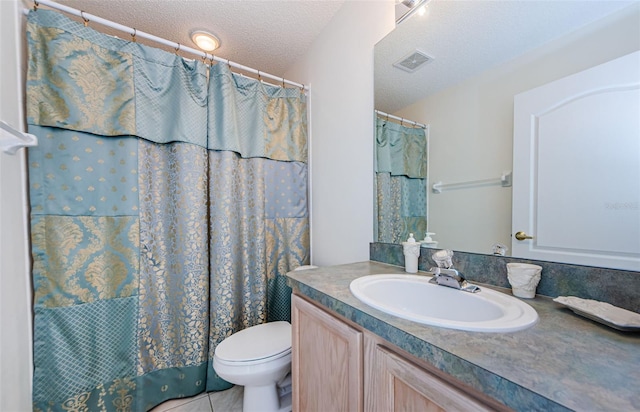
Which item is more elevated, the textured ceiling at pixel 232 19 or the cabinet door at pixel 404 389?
the textured ceiling at pixel 232 19

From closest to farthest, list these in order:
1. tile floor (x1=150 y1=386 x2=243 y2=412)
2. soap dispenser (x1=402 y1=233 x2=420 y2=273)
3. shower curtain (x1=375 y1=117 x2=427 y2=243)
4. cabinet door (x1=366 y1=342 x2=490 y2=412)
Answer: cabinet door (x1=366 y1=342 x2=490 y2=412), soap dispenser (x1=402 y1=233 x2=420 y2=273), shower curtain (x1=375 y1=117 x2=427 y2=243), tile floor (x1=150 y1=386 x2=243 y2=412)

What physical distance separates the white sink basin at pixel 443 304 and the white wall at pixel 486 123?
231 mm

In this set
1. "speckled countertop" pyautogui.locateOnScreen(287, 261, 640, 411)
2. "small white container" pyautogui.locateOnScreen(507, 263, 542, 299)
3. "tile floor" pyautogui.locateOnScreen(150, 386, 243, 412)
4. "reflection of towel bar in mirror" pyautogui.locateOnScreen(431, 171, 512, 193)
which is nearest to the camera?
"speckled countertop" pyautogui.locateOnScreen(287, 261, 640, 411)

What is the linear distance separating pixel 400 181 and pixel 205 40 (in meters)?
1.72

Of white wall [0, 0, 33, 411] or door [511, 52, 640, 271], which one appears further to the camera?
white wall [0, 0, 33, 411]

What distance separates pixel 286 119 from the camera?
1.79 meters

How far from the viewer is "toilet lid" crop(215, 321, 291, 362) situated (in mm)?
1167

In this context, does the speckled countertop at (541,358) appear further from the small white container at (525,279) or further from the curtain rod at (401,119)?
the curtain rod at (401,119)

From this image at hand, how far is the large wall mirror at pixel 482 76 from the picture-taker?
26.4 inches

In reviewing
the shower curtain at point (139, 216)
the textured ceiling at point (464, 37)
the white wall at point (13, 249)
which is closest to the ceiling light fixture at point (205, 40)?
the shower curtain at point (139, 216)

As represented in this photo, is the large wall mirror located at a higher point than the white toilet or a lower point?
higher

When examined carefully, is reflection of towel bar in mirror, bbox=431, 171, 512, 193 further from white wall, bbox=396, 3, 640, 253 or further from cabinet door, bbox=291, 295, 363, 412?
cabinet door, bbox=291, 295, 363, 412

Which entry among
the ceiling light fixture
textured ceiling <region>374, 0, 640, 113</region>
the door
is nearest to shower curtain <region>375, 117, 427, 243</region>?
textured ceiling <region>374, 0, 640, 113</region>

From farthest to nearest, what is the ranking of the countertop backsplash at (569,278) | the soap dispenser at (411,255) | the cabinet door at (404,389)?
the soap dispenser at (411,255)
the countertop backsplash at (569,278)
the cabinet door at (404,389)
